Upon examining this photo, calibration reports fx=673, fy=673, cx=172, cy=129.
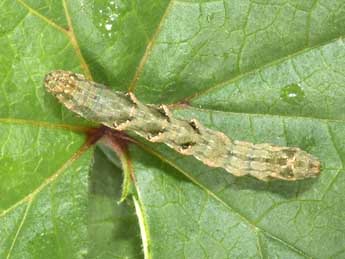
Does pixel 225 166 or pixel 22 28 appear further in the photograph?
pixel 225 166

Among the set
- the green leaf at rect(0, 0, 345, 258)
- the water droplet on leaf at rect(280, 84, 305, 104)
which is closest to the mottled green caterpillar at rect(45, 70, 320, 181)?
the green leaf at rect(0, 0, 345, 258)

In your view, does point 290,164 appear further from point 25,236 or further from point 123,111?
point 25,236

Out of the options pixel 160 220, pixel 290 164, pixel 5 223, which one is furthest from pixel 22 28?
pixel 290 164

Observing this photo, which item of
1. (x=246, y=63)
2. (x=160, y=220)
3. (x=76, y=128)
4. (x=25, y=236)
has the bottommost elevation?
(x=25, y=236)

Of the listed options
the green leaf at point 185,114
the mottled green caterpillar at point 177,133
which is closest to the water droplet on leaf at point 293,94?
the green leaf at point 185,114

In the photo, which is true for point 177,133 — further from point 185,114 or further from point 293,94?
point 293,94

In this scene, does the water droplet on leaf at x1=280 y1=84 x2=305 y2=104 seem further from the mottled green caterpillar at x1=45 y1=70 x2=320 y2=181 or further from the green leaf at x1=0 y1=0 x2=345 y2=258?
the mottled green caterpillar at x1=45 y1=70 x2=320 y2=181

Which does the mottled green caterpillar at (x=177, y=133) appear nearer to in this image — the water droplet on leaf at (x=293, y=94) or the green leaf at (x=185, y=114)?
the green leaf at (x=185, y=114)

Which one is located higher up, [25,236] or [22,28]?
[22,28]
